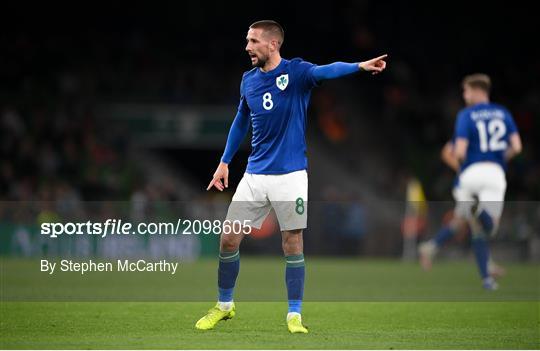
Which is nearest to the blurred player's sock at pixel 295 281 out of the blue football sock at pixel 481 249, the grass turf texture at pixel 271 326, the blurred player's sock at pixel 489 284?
the grass turf texture at pixel 271 326

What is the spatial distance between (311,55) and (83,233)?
1414cm

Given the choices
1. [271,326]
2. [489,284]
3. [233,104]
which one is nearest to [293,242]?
[271,326]

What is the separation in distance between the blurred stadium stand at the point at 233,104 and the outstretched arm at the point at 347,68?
→ 46.7ft

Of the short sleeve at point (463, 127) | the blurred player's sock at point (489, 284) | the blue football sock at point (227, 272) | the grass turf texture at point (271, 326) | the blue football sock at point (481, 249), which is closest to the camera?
the grass turf texture at point (271, 326)

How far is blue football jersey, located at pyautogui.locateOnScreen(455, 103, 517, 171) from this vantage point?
12898mm

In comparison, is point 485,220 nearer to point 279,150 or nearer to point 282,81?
point 279,150

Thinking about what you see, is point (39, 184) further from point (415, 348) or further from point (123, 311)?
point (415, 348)

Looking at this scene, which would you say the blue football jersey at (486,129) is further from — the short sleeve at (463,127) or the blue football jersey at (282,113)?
the blue football jersey at (282,113)

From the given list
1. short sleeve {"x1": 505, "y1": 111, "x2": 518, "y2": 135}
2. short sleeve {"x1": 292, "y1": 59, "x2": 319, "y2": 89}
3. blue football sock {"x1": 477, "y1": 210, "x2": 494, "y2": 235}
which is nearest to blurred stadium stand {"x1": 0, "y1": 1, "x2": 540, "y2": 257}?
blue football sock {"x1": 477, "y1": 210, "x2": 494, "y2": 235}

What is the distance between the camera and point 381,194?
2702 cm

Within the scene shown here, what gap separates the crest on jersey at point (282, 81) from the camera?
8328 mm

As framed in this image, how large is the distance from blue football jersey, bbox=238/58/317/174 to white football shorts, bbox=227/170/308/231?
0.24 feet

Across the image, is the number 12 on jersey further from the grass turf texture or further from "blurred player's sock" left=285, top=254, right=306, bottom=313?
"blurred player's sock" left=285, top=254, right=306, bottom=313

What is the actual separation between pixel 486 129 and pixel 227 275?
18.1ft
